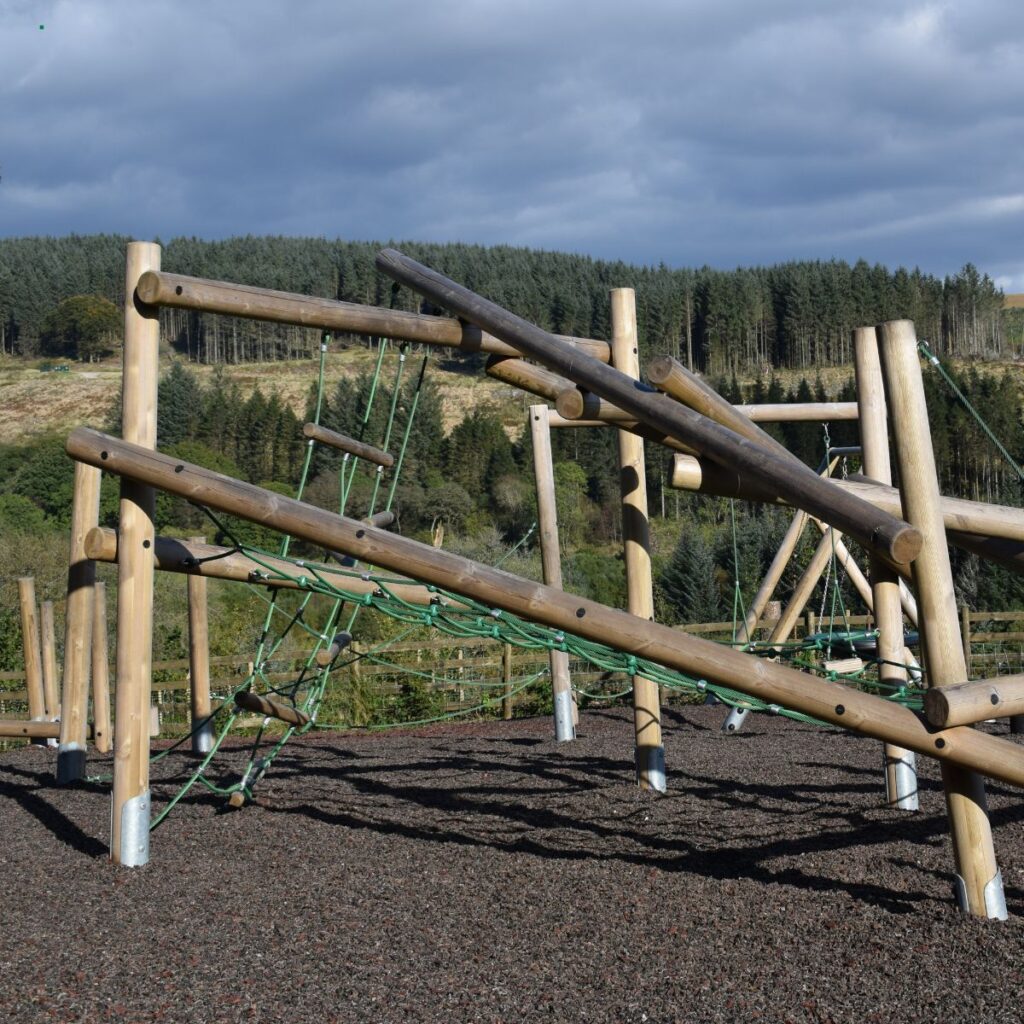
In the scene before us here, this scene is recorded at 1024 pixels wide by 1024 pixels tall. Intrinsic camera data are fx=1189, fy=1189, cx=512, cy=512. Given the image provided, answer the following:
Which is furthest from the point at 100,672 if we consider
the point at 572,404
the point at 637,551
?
the point at 572,404

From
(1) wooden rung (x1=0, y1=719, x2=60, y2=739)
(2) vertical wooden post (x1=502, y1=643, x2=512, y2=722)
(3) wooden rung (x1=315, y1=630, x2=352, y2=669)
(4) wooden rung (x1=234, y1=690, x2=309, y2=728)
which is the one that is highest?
(3) wooden rung (x1=315, y1=630, x2=352, y2=669)

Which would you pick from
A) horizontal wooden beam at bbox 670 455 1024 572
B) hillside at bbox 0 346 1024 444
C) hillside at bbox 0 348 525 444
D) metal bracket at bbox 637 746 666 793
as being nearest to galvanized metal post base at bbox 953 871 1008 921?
horizontal wooden beam at bbox 670 455 1024 572

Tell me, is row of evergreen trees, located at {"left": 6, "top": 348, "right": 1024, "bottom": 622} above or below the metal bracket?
above

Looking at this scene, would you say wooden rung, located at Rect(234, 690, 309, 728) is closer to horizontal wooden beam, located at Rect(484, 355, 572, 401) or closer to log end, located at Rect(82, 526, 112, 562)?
log end, located at Rect(82, 526, 112, 562)

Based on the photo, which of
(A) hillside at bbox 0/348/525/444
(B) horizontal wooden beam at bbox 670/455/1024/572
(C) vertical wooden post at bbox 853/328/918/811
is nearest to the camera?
(B) horizontal wooden beam at bbox 670/455/1024/572

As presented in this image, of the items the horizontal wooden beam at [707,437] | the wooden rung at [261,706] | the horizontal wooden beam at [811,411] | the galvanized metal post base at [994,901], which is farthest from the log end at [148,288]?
the horizontal wooden beam at [811,411]

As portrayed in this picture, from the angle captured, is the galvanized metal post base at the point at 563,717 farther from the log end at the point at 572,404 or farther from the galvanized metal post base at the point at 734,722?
the log end at the point at 572,404

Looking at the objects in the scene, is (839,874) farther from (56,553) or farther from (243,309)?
(56,553)

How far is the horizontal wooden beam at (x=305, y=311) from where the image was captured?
5.13m

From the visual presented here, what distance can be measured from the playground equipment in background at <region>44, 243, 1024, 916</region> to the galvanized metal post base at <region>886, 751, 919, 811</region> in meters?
0.08

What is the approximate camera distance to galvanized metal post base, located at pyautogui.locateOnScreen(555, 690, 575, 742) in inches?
353

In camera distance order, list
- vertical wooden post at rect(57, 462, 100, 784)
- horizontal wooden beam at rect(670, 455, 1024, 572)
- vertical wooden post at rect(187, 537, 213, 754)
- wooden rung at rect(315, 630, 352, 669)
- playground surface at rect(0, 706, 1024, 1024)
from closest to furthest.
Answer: playground surface at rect(0, 706, 1024, 1024), horizontal wooden beam at rect(670, 455, 1024, 572), wooden rung at rect(315, 630, 352, 669), vertical wooden post at rect(57, 462, 100, 784), vertical wooden post at rect(187, 537, 213, 754)

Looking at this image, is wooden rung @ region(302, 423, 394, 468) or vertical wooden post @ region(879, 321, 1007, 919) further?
wooden rung @ region(302, 423, 394, 468)

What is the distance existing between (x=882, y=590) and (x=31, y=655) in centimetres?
684
